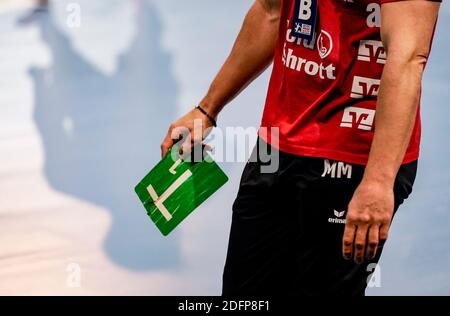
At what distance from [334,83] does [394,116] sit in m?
0.26

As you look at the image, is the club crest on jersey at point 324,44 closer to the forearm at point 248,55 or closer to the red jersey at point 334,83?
the red jersey at point 334,83

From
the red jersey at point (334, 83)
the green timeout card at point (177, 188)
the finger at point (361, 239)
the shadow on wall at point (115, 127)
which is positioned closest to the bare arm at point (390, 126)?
the finger at point (361, 239)

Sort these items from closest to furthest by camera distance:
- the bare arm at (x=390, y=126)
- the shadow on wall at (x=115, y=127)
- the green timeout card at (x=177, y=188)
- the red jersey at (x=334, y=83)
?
the bare arm at (x=390, y=126) → the red jersey at (x=334, y=83) → the green timeout card at (x=177, y=188) → the shadow on wall at (x=115, y=127)

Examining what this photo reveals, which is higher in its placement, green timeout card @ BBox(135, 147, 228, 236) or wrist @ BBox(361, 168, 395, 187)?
wrist @ BBox(361, 168, 395, 187)

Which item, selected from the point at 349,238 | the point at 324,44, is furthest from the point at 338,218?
the point at 324,44

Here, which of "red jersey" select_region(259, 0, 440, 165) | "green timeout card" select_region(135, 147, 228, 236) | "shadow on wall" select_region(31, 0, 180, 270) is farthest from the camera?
"shadow on wall" select_region(31, 0, 180, 270)

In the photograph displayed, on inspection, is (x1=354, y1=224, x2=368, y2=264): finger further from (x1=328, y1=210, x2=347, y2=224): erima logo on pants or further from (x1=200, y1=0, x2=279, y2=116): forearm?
(x1=200, y1=0, x2=279, y2=116): forearm

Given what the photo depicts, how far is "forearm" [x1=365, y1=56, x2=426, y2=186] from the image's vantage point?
1.94 m

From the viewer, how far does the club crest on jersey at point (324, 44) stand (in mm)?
2172

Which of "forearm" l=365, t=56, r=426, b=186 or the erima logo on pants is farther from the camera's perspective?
the erima logo on pants

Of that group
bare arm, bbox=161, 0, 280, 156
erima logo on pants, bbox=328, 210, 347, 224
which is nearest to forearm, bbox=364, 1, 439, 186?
erima logo on pants, bbox=328, 210, 347, 224

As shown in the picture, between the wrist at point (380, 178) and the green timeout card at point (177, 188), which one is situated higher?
the wrist at point (380, 178)

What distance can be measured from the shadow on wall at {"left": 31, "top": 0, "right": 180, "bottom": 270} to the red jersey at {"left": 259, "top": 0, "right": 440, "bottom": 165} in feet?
3.83
